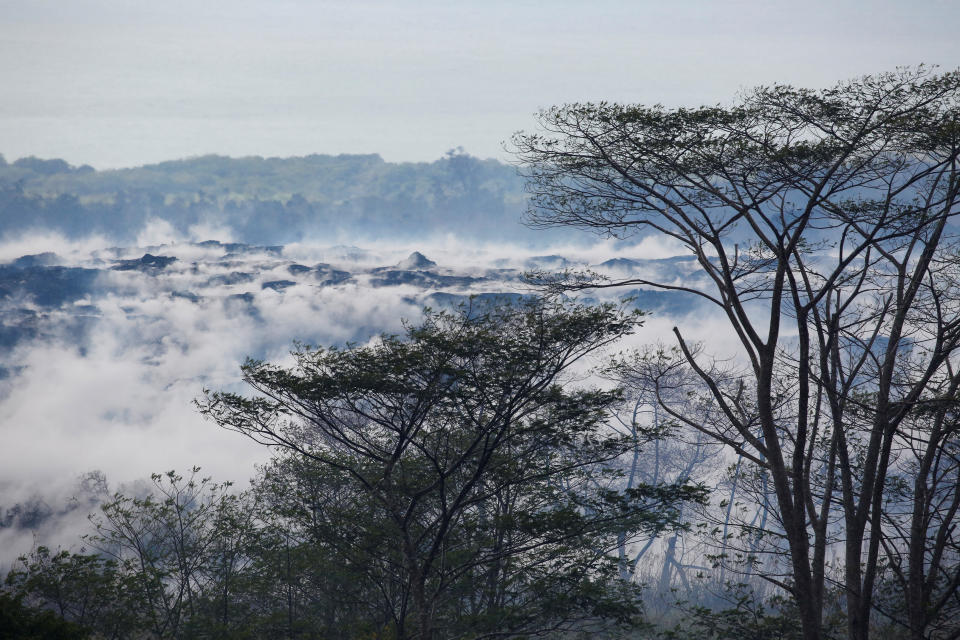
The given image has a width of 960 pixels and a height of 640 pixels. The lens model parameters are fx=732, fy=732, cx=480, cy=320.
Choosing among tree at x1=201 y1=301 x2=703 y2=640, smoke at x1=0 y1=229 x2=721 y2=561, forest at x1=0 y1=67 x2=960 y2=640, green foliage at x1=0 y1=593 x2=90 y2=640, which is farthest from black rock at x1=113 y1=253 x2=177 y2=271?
green foliage at x1=0 y1=593 x2=90 y2=640

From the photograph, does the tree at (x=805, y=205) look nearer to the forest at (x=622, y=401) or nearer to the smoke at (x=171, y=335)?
the forest at (x=622, y=401)

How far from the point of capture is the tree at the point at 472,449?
32.0 ft

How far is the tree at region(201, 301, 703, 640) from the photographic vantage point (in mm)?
9742

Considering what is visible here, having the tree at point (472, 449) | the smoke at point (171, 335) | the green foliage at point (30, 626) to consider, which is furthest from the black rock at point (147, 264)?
the green foliage at point (30, 626)

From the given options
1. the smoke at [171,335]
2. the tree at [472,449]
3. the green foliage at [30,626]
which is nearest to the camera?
the green foliage at [30,626]

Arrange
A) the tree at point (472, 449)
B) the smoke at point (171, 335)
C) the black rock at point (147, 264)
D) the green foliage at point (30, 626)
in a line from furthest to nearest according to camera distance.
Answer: the black rock at point (147, 264) < the smoke at point (171, 335) < the tree at point (472, 449) < the green foliage at point (30, 626)

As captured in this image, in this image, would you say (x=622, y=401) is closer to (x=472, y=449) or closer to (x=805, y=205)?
(x=472, y=449)

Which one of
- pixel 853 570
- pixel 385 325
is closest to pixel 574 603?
pixel 853 570

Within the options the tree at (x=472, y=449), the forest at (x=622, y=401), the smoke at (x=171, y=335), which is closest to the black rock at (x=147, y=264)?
the smoke at (x=171, y=335)

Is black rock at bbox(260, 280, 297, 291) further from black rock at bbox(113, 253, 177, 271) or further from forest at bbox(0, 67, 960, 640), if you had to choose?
forest at bbox(0, 67, 960, 640)

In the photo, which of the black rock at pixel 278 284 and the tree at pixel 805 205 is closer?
the tree at pixel 805 205

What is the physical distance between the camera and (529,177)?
10023 millimetres

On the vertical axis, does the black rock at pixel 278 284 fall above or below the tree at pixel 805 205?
below

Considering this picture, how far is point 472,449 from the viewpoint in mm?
9977
